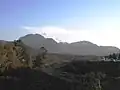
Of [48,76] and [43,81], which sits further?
[48,76]

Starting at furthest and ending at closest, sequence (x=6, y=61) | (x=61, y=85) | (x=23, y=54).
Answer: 1. (x=23, y=54)
2. (x=6, y=61)
3. (x=61, y=85)

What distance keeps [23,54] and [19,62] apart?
4.70m

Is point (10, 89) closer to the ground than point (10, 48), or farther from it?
closer to the ground

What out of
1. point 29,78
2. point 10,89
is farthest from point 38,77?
point 10,89

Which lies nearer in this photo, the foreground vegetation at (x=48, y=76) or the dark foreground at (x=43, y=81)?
the foreground vegetation at (x=48, y=76)

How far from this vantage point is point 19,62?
41.8 meters

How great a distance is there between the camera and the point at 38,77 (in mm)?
34031

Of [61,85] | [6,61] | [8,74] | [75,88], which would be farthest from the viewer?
[6,61]

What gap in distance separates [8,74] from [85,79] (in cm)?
1258

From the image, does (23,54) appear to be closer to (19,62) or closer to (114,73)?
(19,62)

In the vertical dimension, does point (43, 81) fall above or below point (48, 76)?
below

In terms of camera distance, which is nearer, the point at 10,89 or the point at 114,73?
the point at 10,89

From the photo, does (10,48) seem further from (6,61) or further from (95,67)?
(95,67)

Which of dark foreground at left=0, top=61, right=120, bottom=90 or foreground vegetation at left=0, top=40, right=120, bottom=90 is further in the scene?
dark foreground at left=0, top=61, right=120, bottom=90
